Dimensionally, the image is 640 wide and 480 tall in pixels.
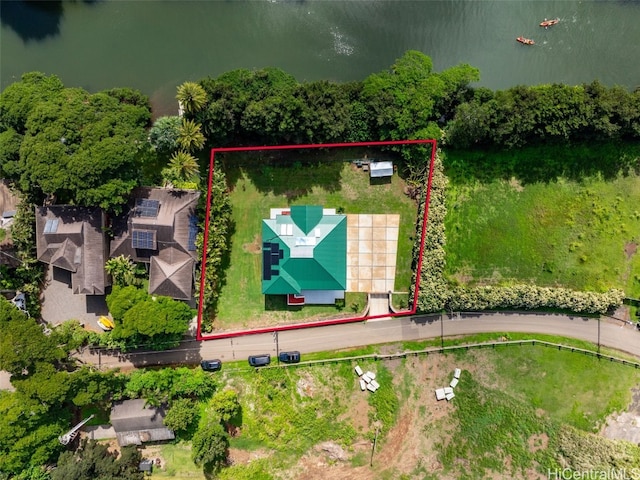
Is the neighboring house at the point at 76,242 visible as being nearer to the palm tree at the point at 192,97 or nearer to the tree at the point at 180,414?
the tree at the point at 180,414

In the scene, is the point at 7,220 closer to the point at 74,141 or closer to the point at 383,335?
the point at 74,141

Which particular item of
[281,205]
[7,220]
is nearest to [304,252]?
[281,205]

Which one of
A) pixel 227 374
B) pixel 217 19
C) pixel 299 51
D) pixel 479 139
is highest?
pixel 217 19

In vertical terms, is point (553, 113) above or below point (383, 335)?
above

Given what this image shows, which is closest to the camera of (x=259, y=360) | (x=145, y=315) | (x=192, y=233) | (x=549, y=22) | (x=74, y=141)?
(x=74, y=141)

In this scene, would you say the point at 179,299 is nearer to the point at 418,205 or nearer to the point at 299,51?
the point at 418,205

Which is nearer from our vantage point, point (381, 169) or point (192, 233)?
point (192, 233)

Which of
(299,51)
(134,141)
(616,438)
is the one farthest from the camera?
(299,51)

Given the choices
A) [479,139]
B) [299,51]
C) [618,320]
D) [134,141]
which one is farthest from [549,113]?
[134,141]
